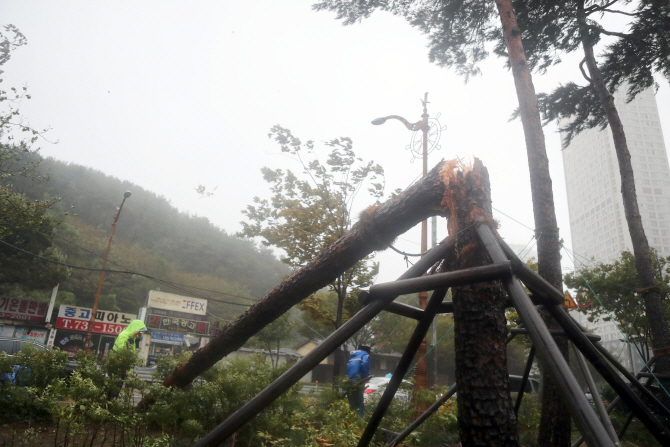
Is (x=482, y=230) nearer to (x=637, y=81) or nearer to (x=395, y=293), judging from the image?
(x=395, y=293)

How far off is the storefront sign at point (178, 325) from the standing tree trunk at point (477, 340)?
109 ft

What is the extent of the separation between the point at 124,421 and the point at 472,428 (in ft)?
9.42

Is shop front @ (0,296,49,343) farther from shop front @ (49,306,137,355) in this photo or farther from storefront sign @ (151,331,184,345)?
storefront sign @ (151,331,184,345)

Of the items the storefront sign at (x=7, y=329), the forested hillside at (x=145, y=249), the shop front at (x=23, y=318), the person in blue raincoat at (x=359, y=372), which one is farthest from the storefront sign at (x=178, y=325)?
the person in blue raincoat at (x=359, y=372)

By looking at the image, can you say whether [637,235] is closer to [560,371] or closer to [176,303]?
[560,371]

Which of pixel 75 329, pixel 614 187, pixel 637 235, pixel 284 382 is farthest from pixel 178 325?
pixel 614 187

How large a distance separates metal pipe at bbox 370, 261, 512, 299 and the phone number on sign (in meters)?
28.1

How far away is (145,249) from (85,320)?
3664 centimetres

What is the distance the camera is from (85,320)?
28.5m

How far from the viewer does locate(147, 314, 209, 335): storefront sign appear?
31.8m

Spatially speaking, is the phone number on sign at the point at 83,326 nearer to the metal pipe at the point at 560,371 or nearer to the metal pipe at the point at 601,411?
the metal pipe at the point at 601,411

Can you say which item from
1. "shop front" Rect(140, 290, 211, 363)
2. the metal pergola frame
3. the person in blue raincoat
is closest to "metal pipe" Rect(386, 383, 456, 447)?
the metal pergola frame

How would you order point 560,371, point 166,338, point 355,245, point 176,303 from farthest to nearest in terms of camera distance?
1. point 176,303
2. point 166,338
3. point 355,245
4. point 560,371

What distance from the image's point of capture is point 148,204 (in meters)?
73.3
